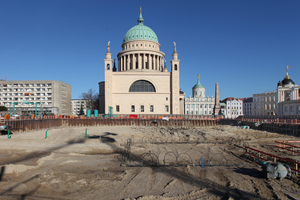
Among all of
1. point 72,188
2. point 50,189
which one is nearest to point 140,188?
point 72,188

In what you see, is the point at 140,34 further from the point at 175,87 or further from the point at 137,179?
the point at 137,179

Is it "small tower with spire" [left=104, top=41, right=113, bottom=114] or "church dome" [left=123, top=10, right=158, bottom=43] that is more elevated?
"church dome" [left=123, top=10, right=158, bottom=43]

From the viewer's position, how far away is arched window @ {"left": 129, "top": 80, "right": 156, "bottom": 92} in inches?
2488

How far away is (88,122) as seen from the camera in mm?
45094

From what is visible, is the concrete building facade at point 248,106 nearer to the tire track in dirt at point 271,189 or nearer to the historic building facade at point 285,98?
the historic building facade at point 285,98

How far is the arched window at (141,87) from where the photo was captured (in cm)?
6319

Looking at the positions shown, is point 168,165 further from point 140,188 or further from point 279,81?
point 279,81

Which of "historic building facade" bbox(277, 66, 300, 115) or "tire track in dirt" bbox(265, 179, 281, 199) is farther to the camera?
"historic building facade" bbox(277, 66, 300, 115)

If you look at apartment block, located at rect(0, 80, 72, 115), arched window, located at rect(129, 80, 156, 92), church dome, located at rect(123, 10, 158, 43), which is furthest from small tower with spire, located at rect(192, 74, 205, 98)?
apartment block, located at rect(0, 80, 72, 115)

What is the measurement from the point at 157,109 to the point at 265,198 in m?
52.8

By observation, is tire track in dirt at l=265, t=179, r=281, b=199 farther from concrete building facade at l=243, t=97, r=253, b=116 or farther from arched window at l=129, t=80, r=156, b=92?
concrete building facade at l=243, t=97, r=253, b=116

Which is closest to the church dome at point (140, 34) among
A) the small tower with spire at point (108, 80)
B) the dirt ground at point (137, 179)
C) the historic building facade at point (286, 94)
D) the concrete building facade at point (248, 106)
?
the small tower with spire at point (108, 80)

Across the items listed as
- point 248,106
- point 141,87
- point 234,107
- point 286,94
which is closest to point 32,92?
point 141,87

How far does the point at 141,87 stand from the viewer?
208ft
